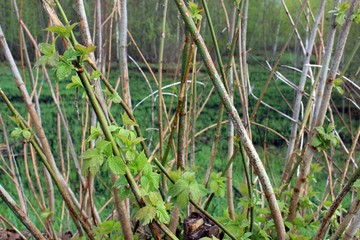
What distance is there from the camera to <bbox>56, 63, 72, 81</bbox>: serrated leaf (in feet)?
1.43

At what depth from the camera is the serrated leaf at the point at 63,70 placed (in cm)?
44

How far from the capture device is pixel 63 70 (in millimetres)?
438

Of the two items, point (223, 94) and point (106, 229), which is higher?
point (223, 94)

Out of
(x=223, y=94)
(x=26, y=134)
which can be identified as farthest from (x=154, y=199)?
(x=26, y=134)

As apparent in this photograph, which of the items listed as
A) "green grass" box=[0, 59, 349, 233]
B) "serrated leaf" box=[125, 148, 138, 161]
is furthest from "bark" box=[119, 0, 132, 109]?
"green grass" box=[0, 59, 349, 233]

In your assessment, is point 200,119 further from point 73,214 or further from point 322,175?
point 73,214

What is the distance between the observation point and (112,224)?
2.57 ft

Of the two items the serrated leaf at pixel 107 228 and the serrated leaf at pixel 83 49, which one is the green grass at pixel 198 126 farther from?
the serrated leaf at pixel 83 49

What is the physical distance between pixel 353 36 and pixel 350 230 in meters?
3.50

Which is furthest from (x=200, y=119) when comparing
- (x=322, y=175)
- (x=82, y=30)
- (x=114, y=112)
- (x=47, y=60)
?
(x=47, y=60)

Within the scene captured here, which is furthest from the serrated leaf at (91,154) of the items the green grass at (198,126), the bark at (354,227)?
the green grass at (198,126)

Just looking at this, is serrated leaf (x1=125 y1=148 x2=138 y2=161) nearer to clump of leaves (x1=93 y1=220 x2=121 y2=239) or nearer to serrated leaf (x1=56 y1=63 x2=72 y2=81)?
serrated leaf (x1=56 y1=63 x2=72 y2=81)

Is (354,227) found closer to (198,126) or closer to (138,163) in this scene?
(138,163)

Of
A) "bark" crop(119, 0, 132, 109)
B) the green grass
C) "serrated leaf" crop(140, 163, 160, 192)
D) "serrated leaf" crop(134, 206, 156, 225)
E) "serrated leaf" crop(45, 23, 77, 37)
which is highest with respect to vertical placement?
"serrated leaf" crop(45, 23, 77, 37)
